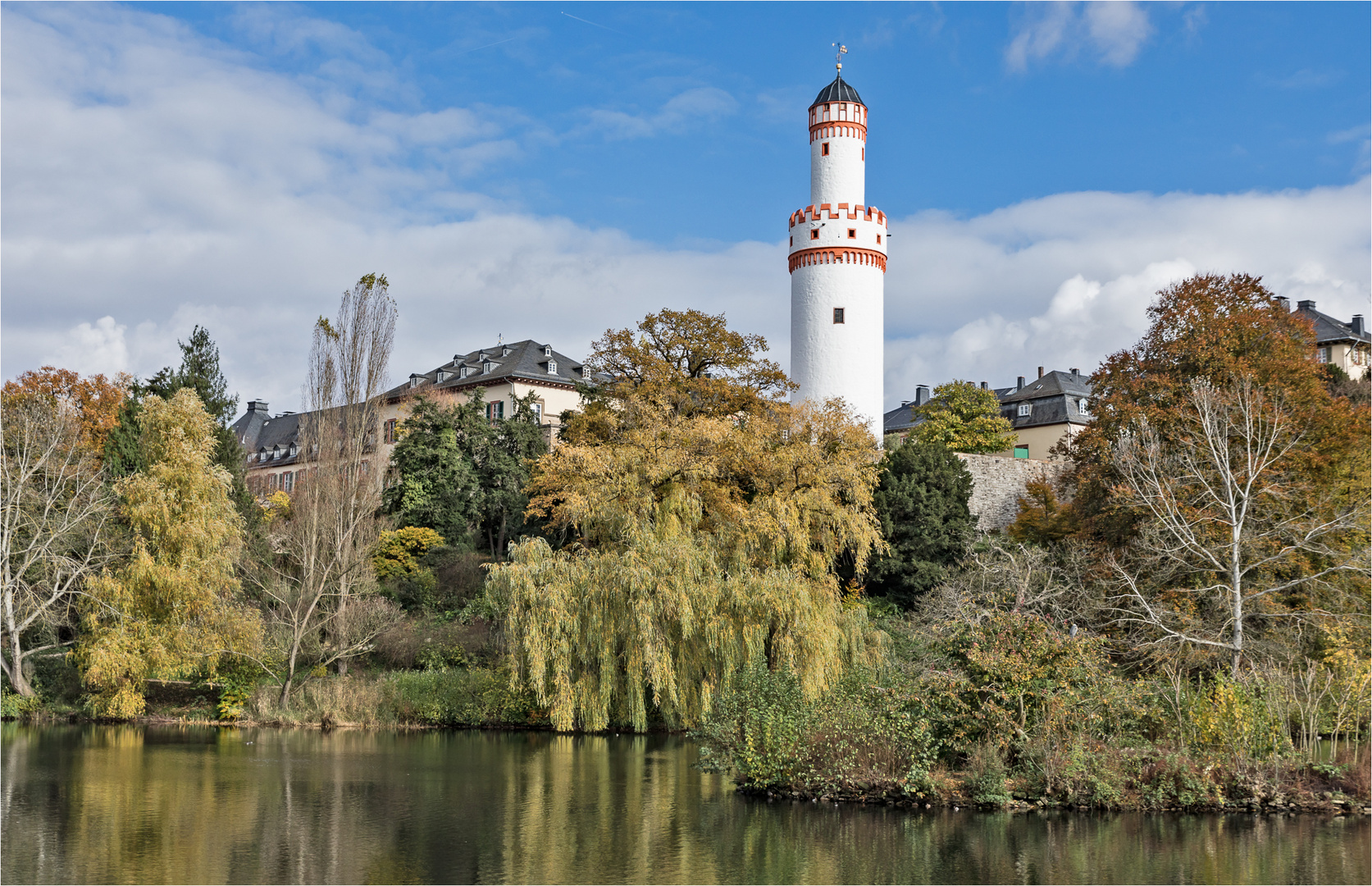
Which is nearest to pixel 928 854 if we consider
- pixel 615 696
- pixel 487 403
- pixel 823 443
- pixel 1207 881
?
pixel 1207 881

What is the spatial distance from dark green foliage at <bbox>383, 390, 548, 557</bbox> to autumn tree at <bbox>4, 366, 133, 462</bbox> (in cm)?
1494

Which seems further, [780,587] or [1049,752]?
[780,587]

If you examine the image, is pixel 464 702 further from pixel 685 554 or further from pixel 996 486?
pixel 996 486

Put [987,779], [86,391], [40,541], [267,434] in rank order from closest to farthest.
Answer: [987,779], [40,541], [86,391], [267,434]

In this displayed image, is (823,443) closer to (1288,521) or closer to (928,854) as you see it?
(1288,521)

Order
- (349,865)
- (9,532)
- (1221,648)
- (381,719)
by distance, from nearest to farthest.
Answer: (349,865) < (1221,648) < (381,719) < (9,532)

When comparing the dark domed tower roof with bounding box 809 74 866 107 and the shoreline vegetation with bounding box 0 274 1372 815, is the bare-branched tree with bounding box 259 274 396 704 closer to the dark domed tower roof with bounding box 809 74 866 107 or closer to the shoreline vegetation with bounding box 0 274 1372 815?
the shoreline vegetation with bounding box 0 274 1372 815

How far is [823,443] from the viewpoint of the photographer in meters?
35.1

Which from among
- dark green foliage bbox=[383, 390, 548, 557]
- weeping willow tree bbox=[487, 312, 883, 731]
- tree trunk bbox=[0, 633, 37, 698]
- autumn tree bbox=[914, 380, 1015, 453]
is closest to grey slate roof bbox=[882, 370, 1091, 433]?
autumn tree bbox=[914, 380, 1015, 453]

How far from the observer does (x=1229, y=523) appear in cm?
2528

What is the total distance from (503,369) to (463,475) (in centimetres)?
2218

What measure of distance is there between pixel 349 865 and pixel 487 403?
50118mm

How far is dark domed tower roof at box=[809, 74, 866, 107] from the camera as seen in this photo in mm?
43156

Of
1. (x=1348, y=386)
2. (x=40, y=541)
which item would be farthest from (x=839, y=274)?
(x=40, y=541)
